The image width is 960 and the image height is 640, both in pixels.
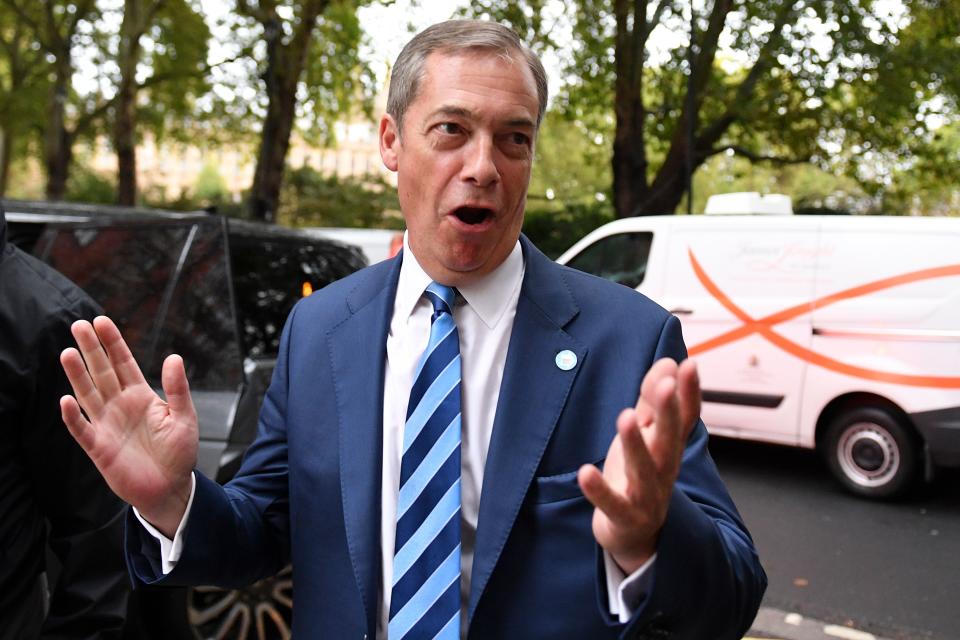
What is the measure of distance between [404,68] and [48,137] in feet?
69.7

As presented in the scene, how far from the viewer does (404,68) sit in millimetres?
1750

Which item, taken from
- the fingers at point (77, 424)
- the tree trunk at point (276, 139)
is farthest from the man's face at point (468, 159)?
the tree trunk at point (276, 139)

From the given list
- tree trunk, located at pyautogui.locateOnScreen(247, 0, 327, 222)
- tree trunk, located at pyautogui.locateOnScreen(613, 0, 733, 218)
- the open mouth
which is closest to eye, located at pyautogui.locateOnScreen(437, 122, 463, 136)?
the open mouth

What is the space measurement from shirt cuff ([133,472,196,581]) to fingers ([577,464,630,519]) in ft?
2.30

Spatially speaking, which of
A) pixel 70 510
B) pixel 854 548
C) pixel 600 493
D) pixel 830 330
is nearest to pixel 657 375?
pixel 600 493

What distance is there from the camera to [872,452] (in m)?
7.13

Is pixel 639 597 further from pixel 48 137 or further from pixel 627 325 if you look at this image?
pixel 48 137

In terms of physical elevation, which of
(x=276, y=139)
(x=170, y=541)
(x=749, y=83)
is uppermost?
(x=749, y=83)

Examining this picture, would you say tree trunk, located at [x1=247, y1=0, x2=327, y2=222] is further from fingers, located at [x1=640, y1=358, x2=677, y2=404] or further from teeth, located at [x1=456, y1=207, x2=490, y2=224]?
fingers, located at [x1=640, y1=358, x2=677, y2=404]

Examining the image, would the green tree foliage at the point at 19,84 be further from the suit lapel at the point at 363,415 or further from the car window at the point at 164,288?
the suit lapel at the point at 363,415

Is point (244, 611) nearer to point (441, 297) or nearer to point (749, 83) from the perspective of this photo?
point (441, 297)

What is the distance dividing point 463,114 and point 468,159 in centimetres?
8

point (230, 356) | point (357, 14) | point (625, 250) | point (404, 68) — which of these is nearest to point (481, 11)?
point (357, 14)

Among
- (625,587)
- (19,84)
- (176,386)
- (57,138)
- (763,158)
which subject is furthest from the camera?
(19,84)
